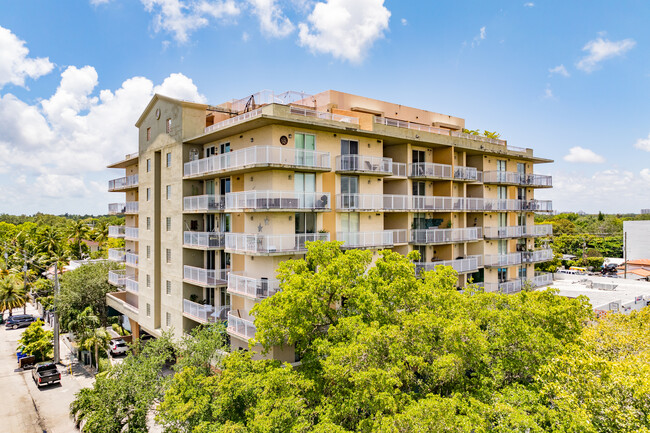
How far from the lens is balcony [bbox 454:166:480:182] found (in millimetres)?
33594

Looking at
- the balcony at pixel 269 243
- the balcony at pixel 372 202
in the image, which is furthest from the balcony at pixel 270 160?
the balcony at pixel 269 243

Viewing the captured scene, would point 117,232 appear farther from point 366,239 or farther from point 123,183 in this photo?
point 366,239

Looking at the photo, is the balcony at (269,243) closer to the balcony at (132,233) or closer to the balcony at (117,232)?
the balcony at (132,233)

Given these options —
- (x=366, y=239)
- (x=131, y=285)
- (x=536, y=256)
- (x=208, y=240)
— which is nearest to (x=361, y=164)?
(x=366, y=239)

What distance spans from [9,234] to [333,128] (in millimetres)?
99070

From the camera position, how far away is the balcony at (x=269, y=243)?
22.8 meters

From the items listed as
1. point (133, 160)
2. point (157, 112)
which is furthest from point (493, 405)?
point (133, 160)

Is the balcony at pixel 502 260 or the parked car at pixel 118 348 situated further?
the parked car at pixel 118 348

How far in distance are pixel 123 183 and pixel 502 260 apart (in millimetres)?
39810

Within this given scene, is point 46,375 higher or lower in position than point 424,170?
lower

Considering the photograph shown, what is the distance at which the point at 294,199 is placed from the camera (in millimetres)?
23516

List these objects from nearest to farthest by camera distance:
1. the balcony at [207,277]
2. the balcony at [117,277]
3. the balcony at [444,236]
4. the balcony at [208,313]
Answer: the balcony at [208,313], the balcony at [207,277], the balcony at [444,236], the balcony at [117,277]

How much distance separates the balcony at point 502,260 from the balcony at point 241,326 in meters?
23.3

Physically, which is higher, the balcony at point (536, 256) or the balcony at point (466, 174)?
the balcony at point (466, 174)
